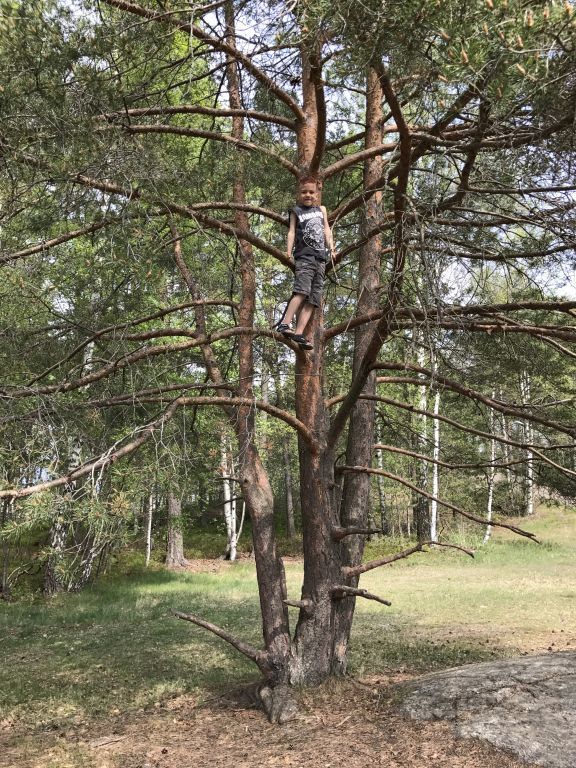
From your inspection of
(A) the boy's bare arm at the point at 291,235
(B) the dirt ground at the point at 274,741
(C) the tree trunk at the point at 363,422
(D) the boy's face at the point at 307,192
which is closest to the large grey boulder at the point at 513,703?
(B) the dirt ground at the point at 274,741

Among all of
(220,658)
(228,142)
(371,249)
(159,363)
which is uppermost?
(228,142)

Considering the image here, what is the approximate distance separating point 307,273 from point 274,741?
3335 millimetres

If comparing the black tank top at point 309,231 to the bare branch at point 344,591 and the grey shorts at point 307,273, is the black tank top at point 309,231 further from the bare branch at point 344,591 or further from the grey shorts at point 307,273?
the bare branch at point 344,591

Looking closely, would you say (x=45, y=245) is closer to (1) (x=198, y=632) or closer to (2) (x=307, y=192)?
(2) (x=307, y=192)

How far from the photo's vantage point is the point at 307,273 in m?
4.44

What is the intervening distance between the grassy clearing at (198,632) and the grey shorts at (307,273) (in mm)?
4263

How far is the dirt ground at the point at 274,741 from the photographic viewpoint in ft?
12.8

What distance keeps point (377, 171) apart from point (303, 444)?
2.74m

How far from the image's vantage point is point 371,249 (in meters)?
6.18

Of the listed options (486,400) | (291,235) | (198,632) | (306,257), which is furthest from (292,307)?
(198,632)

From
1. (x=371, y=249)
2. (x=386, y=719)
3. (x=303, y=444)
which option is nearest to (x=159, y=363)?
(x=303, y=444)

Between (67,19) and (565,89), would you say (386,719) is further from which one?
(67,19)

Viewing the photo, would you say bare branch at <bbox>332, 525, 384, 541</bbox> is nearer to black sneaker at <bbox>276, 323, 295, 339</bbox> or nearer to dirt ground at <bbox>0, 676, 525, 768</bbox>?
dirt ground at <bbox>0, 676, 525, 768</bbox>

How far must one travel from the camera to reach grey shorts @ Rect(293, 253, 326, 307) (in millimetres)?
4395
